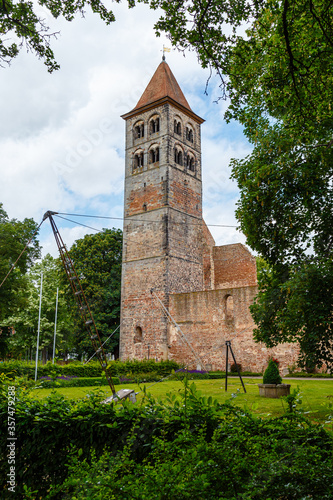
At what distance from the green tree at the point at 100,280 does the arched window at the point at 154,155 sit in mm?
8227

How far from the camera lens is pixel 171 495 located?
2.48 metres

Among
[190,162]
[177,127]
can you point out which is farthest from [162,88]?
[190,162]

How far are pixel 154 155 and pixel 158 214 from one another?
4.96 m

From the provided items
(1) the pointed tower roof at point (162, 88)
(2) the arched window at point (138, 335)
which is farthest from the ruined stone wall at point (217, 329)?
(1) the pointed tower roof at point (162, 88)

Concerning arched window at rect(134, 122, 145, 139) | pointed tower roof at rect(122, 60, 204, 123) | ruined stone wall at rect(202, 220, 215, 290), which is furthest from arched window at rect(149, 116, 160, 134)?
ruined stone wall at rect(202, 220, 215, 290)

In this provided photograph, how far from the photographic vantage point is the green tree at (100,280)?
31188 mm

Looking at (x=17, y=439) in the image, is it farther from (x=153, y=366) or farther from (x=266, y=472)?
(x=153, y=366)

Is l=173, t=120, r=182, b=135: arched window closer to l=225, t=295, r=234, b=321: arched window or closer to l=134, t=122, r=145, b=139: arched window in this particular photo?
l=134, t=122, r=145, b=139: arched window

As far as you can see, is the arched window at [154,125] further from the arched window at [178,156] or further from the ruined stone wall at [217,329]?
the ruined stone wall at [217,329]

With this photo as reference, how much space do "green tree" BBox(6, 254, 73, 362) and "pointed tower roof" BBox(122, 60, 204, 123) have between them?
15.7 meters

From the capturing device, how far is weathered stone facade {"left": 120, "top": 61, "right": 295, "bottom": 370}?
981 inches

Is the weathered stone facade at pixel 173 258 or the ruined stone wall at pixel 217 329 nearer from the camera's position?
the ruined stone wall at pixel 217 329

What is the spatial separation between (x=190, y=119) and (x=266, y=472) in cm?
3180

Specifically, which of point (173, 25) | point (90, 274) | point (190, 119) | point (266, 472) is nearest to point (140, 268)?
point (90, 274)
